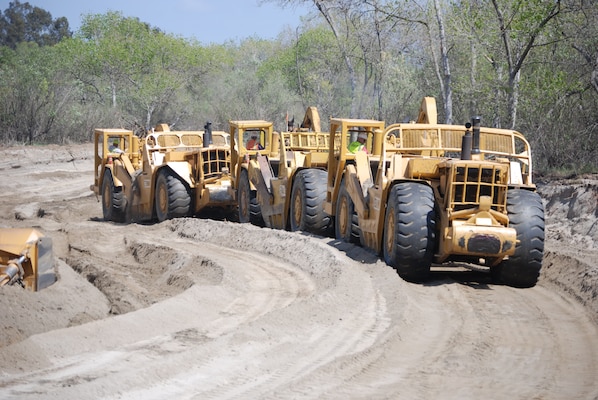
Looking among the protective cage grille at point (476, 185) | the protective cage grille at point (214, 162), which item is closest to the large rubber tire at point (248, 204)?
the protective cage grille at point (214, 162)

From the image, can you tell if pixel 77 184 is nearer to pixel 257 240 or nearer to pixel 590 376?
pixel 257 240

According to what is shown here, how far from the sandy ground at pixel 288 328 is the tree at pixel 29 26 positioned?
10000 centimetres

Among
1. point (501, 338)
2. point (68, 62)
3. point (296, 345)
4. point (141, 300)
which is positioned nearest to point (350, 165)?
point (141, 300)

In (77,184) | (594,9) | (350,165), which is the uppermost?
(594,9)

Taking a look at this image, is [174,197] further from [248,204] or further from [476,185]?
[476,185]

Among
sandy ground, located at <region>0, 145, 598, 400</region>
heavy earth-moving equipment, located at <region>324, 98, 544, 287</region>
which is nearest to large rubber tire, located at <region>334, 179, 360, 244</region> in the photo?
sandy ground, located at <region>0, 145, 598, 400</region>

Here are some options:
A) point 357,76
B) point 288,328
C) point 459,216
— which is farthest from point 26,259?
point 357,76

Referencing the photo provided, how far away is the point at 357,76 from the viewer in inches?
2014

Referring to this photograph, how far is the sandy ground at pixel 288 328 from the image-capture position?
6086 mm

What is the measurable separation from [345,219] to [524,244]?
11.9 feet

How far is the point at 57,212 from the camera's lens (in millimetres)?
22828

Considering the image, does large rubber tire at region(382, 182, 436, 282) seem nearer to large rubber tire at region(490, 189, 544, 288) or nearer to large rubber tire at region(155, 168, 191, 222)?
large rubber tire at region(490, 189, 544, 288)

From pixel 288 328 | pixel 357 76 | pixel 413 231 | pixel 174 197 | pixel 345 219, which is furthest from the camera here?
pixel 357 76

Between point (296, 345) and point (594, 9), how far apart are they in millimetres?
13627
